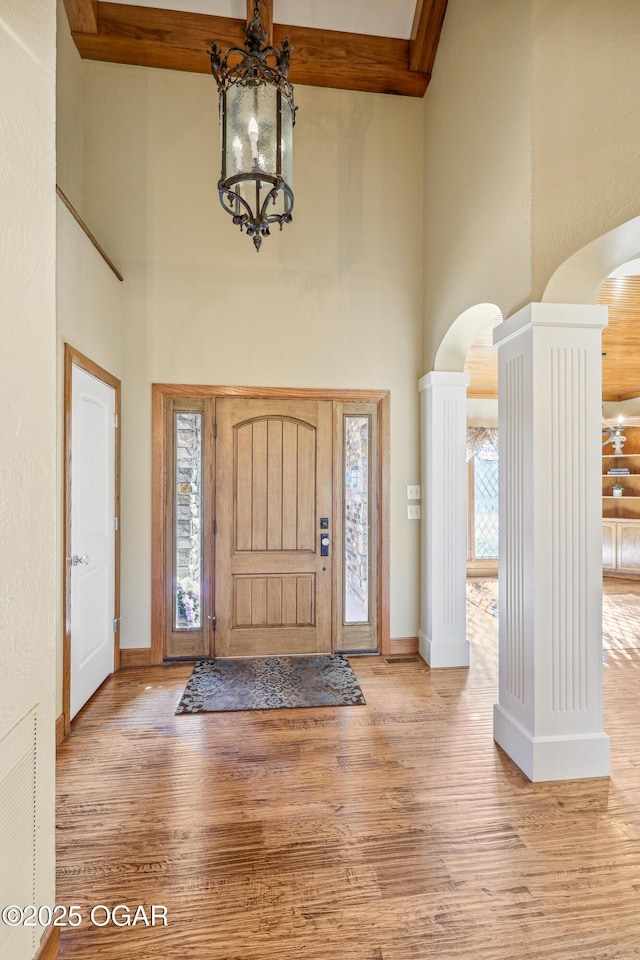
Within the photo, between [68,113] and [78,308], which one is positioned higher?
[68,113]

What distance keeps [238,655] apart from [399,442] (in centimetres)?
217

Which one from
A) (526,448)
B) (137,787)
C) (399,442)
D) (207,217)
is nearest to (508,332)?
(526,448)

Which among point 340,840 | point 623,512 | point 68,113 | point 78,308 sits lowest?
point 340,840

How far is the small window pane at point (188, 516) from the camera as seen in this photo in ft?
13.0

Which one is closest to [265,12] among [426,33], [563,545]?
[426,33]

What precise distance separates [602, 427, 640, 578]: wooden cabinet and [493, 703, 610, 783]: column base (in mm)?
5642

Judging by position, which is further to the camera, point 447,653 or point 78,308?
point 447,653

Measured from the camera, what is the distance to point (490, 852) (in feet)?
6.31

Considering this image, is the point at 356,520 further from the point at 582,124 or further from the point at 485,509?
the point at 485,509

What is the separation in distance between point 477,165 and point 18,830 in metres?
3.74

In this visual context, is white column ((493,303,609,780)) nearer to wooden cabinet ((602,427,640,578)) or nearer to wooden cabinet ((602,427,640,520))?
wooden cabinet ((602,427,640,578))

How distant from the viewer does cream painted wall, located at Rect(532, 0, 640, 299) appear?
6.59 ft

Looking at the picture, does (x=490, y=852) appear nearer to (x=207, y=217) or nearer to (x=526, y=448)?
(x=526, y=448)

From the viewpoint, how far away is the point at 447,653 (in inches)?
151
